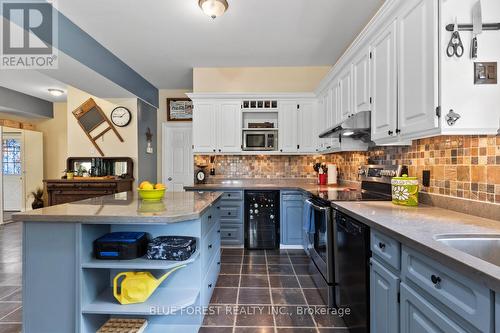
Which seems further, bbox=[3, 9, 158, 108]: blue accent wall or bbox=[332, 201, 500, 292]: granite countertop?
bbox=[3, 9, 158, 108]: blue accent wall

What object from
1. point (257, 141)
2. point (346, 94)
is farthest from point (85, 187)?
point (346, 94)

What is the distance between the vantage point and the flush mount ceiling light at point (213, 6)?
2.40 meters

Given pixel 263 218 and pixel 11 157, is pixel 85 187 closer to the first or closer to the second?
pixel 263 218

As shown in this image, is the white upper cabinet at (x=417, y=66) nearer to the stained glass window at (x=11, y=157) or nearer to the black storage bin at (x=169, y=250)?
the black storage bin at (x=169, y=250)

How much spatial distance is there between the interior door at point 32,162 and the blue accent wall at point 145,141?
10.1 feet

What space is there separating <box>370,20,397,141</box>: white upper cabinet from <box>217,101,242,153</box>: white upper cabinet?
7.50 feet

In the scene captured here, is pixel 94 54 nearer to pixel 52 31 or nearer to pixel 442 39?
pixel 52 31

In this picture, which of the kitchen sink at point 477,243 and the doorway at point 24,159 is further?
the doorway at point 24,159

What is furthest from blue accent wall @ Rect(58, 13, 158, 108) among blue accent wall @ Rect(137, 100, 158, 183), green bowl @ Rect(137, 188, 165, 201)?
green bowl @ Rect(137, 188, 165, 201)

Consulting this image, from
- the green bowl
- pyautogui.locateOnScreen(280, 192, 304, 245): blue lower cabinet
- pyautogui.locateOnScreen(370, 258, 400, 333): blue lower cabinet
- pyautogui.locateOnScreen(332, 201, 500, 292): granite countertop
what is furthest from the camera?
pyautogui.locateOnScreen(280, 192, 304, 245): blue lower cabinet

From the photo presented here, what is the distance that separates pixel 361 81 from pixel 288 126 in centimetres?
174

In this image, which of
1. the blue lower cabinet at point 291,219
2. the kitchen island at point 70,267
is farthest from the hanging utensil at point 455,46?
the blue lower cabinet at point 291,219

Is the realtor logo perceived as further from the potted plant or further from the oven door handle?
the potted plant

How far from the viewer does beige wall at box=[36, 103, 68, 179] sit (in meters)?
6.32
